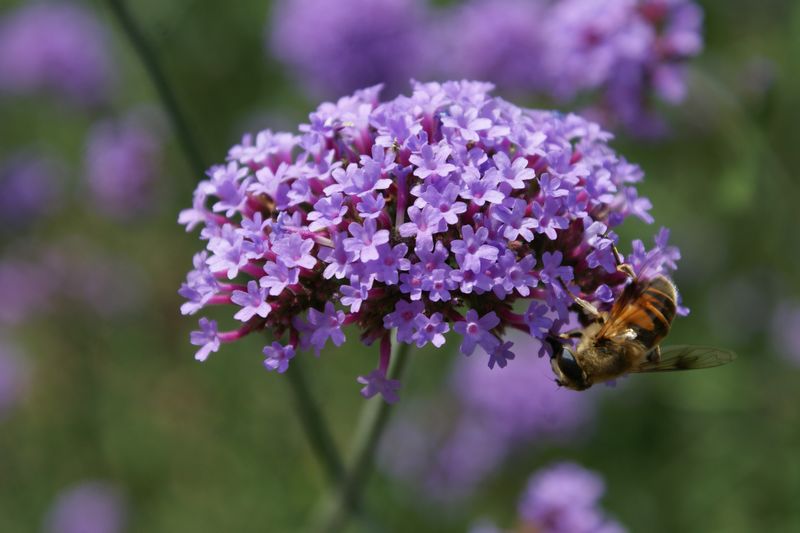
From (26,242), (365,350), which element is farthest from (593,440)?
(26,242)

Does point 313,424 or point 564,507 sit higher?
point 313,424

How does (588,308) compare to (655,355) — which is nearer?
(588,308)

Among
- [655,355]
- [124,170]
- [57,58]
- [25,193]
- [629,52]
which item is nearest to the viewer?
[655,355]

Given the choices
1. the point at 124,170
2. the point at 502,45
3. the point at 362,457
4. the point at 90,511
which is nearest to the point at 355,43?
the point at 502,45

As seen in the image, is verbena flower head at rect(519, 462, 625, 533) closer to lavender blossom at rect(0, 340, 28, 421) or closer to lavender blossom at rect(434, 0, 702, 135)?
lavender blossom at rect(434, 0, 702, 135)

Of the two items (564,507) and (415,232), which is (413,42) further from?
(415,232)

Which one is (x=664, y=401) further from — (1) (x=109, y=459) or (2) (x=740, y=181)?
(1) (x=109, y=459)

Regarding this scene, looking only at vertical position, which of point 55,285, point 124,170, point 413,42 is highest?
point 413,42
